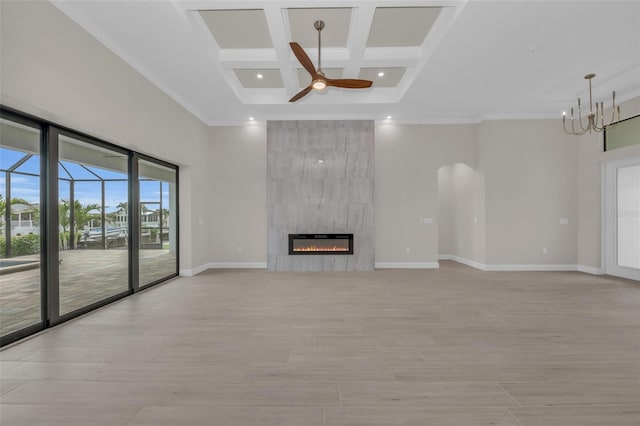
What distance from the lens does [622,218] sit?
17.6 feet

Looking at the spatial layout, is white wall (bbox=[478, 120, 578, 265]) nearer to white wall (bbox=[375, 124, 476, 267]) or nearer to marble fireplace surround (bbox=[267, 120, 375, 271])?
white wall (bbox=[375, 124, 476, 267])

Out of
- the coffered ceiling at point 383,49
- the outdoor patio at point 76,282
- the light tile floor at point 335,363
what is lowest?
the light tile floor at point 335,363

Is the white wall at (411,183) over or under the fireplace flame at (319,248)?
over

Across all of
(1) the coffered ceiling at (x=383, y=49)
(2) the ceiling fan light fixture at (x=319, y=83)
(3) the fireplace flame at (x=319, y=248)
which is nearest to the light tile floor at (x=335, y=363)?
(3) the fireplace flame at (x=319, y=248)

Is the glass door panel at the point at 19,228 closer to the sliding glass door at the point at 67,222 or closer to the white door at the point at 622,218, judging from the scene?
the sliding glass door at the point at 67,222

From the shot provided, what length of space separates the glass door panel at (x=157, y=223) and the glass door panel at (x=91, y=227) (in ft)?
1.31

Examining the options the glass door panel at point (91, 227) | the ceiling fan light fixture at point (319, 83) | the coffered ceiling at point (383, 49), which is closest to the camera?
the coffered ceiling at point (383, 49)

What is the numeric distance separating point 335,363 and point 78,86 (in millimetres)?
3592

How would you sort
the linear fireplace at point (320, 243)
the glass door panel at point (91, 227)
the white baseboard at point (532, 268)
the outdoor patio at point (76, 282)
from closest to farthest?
the outdoor patio at point (76, 282) < the glass door panel at point (91, 227) < the white baseboard at point (532, 268) < the linear fireplace at point (320, 243)

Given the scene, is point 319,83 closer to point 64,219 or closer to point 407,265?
point 64,219

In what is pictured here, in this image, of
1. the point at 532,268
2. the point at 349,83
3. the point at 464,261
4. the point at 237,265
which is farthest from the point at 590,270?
the point at 237,265

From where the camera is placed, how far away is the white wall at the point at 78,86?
2.36 metres

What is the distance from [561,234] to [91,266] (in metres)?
8.17

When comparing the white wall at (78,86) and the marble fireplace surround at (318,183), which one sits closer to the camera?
the white wall at (78,86)
